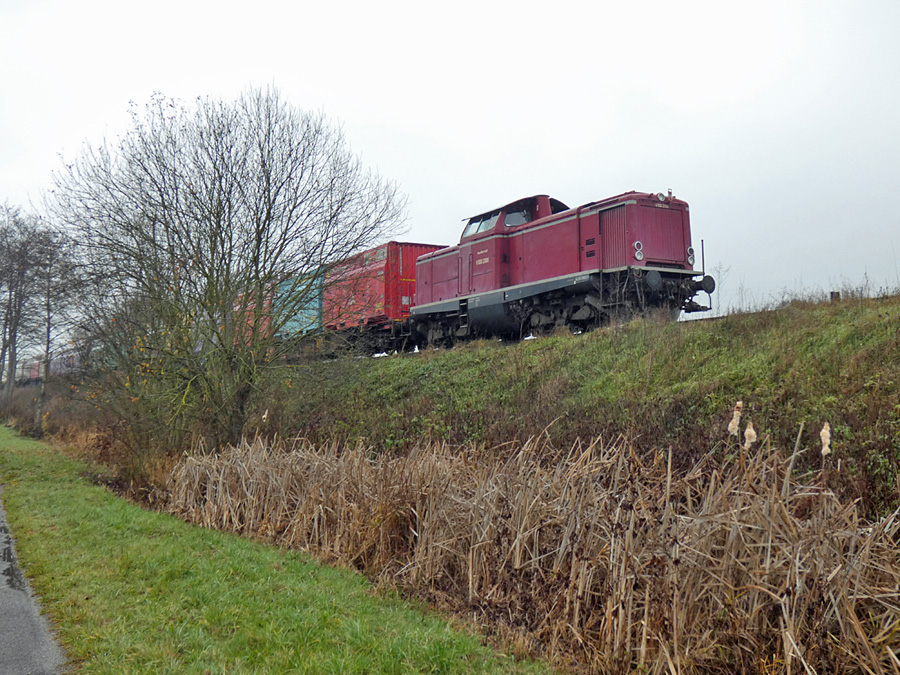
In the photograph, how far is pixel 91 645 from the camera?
4750mm

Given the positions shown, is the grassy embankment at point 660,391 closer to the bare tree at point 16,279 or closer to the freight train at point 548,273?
the freight train at point 548,273

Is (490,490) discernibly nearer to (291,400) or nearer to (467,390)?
(467,390)

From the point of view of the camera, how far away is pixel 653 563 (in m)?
4.61

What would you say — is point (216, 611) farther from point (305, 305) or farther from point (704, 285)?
point (704, 285)

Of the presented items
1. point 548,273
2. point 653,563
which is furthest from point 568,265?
point 653,563

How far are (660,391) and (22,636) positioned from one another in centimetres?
795

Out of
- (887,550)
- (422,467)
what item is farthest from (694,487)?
(422,467)

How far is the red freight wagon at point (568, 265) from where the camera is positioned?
47.0ft

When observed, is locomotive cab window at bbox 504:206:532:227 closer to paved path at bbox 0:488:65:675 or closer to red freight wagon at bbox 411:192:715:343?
red freight wagon at bbox 411:192:715:343

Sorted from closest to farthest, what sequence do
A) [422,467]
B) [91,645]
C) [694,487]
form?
[91,645] < [694,487] < [422,467]

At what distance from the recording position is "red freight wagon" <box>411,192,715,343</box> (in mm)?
14320

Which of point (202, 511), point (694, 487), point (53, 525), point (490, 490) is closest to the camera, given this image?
point (694, 487)

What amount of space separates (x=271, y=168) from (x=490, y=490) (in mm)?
9803

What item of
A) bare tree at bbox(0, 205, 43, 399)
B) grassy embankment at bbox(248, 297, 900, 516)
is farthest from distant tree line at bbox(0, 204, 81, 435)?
grassy embankment at bbox(248, 297, 900, 516)
